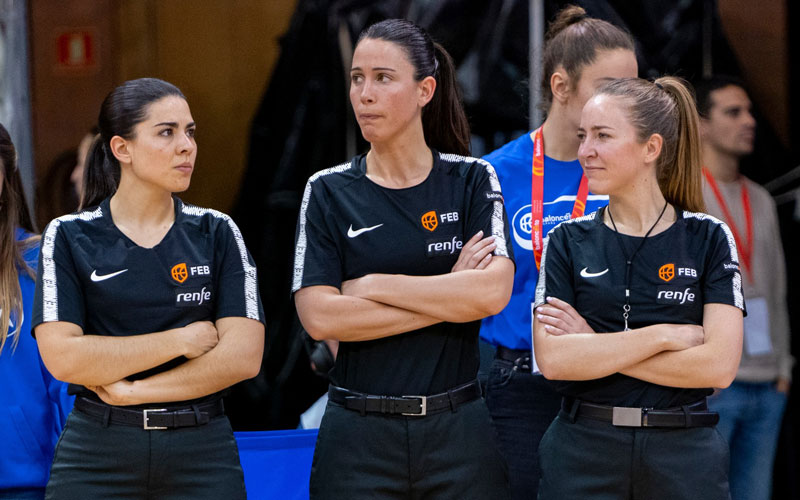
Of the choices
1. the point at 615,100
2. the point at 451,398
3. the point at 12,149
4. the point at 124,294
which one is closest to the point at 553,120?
the point at 615,100

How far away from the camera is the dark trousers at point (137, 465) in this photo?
2729 millimetres

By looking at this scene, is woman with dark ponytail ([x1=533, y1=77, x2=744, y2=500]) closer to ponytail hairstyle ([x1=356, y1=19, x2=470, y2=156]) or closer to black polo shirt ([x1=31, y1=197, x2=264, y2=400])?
ponytail hairstyle ([x1=356, y1=19, x2=470, y2=156])

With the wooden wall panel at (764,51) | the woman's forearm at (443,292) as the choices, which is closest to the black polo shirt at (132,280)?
the woman's forearm at (443,292)

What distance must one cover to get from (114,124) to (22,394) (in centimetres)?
93

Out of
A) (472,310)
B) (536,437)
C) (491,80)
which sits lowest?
(536,437)

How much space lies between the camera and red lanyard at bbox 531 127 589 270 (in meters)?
3.40

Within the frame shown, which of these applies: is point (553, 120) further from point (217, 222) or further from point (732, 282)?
point (217, 222)

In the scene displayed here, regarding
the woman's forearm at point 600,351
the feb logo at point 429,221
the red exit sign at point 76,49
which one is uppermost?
the red exit sign at point 76,49

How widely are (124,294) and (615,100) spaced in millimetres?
1545

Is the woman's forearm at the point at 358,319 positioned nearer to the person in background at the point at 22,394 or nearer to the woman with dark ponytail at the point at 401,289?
the woman with dark ponytail at the point at 401,289

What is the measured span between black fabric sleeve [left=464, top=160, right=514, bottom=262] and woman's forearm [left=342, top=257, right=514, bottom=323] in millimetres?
124

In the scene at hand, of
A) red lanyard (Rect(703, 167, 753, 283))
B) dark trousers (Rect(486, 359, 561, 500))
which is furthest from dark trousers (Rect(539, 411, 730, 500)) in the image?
red lanyard (Rect(703, 167, 753, 283))

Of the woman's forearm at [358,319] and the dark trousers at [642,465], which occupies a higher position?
the woman's forearm at [358,319]

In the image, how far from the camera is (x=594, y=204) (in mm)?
3438
